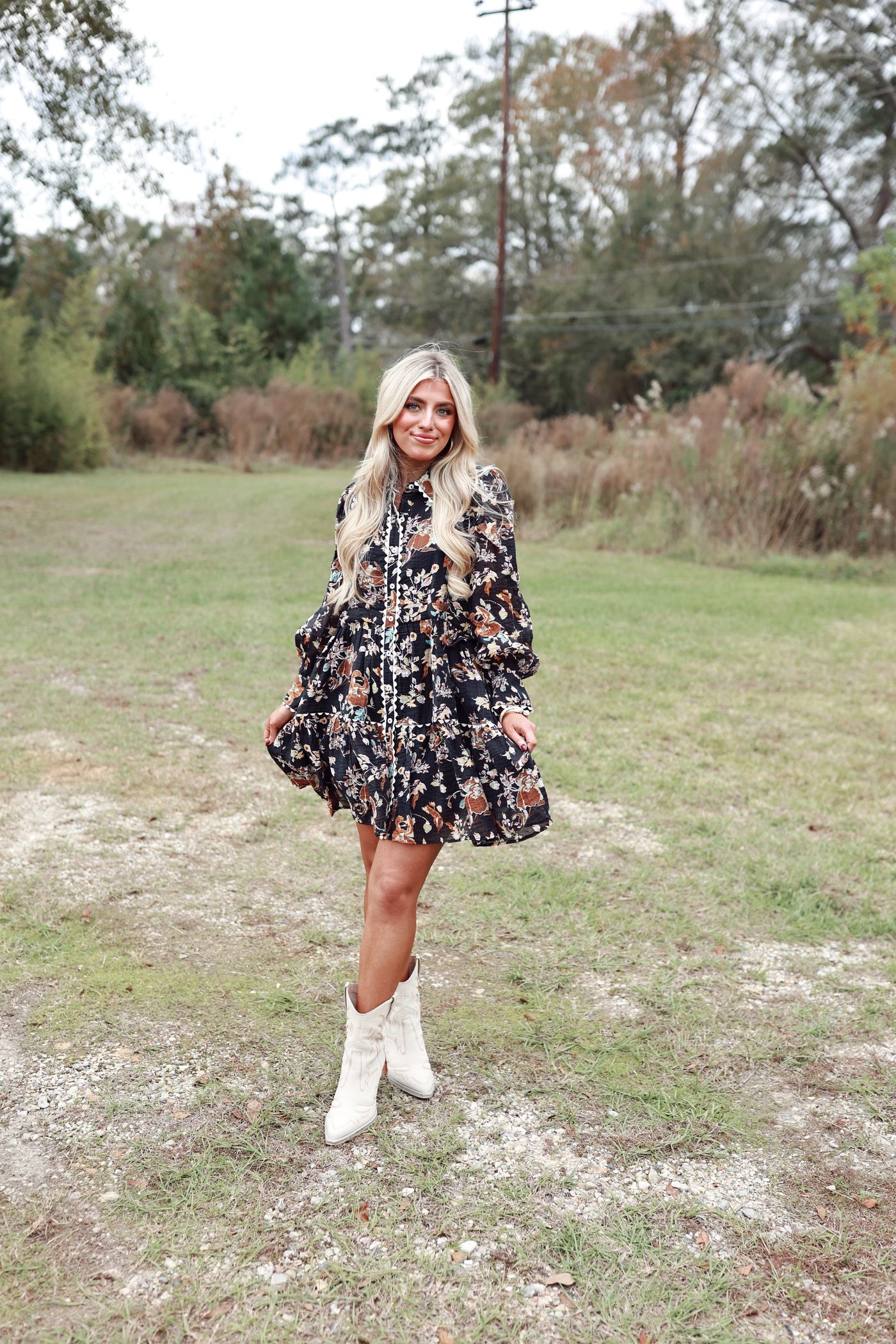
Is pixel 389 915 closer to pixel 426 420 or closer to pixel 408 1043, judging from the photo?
pixel 408 1043

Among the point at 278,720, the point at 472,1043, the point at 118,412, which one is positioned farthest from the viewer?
the point at 118,412

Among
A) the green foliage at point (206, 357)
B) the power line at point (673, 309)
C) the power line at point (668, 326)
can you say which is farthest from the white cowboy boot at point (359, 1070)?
the power line at point (673, 309)

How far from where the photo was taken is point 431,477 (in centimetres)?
252

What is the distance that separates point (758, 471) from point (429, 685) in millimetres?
10305

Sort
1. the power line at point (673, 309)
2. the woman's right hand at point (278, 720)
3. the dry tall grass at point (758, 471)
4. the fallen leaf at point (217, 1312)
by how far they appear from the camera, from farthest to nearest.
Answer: the power line at point (673, 309) → the dry tall grass at point (758, 471) → the woman's right hand at point (278, 720) → the fallen leaf at point (217, 1312)

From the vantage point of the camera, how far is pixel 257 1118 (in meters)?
2.48

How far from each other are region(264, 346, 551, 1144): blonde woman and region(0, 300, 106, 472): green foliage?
19.3 meters

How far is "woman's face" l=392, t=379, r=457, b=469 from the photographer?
8.11 ft

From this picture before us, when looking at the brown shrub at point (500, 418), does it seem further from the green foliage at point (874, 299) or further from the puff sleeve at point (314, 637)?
the puff sleeve at point (314, 637)

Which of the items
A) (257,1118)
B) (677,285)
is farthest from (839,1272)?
(677,285)

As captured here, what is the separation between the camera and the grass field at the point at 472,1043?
201 cm

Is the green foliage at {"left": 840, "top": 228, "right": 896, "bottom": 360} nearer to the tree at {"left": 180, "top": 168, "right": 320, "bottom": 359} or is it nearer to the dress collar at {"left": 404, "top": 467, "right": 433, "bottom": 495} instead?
the tree at {"left": 180, "top": 168, "right": 320, "bottom": 359}

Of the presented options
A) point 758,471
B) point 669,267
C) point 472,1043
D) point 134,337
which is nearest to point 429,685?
point 472,1043

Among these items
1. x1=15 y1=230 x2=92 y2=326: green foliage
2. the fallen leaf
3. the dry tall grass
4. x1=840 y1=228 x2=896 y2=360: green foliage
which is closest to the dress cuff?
the fallen leaf
